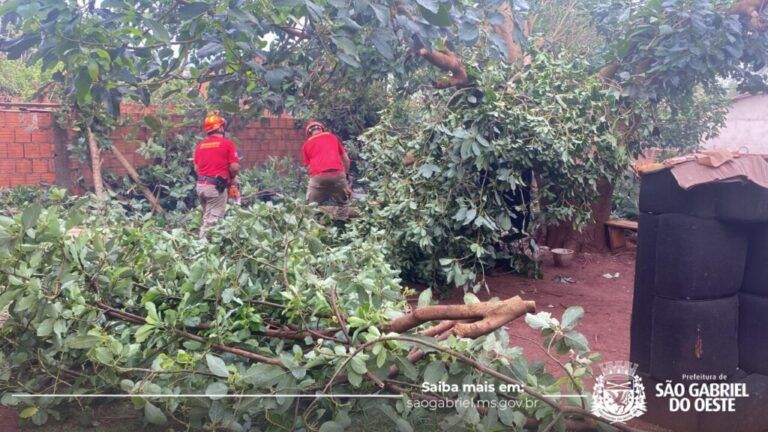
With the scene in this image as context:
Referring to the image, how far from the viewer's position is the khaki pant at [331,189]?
7668mm

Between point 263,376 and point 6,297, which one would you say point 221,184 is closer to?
point 6,297

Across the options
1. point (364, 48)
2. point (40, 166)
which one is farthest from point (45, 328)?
point (40, 166)

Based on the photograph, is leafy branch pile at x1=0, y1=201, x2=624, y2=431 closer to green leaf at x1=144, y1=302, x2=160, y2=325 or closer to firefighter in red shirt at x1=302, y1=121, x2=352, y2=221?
green leaf at x1=144, y1=302, x2=160, y2=325

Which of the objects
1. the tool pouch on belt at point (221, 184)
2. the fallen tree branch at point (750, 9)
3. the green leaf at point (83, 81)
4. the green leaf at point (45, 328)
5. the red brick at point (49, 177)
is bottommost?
the green leaf at point (45, 328)

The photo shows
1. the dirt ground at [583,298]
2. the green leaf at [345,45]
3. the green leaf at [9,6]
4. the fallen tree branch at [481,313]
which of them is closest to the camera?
the fallen tree branch at [481,313]

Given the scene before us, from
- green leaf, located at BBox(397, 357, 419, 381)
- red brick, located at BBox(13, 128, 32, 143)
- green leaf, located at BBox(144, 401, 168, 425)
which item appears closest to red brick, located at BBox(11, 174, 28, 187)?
red brick, located at BBox(13, 128, 32, 143)

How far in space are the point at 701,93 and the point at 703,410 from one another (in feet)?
33.0

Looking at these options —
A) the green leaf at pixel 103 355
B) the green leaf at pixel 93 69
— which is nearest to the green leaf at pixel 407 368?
the green leaf at pixel 103 355

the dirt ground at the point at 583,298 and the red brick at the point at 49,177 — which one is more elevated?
the red brick at the point at 49,177

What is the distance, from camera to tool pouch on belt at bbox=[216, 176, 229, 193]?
7776 mm

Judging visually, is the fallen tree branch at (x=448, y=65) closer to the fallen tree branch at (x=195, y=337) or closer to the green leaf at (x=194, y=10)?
the green leaf at (x=194, y=10)

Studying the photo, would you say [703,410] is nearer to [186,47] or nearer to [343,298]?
[343,298]

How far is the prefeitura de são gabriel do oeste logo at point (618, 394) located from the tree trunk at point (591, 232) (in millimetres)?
4743

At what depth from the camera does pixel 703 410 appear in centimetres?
297
